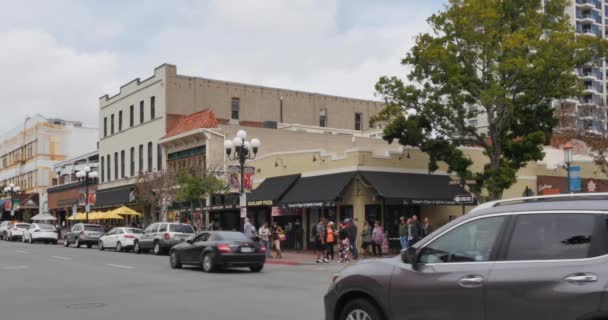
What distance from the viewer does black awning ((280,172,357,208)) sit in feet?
97.6

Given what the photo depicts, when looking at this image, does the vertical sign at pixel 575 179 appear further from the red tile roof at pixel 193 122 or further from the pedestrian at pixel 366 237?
the red tile roof at pixel 193 122

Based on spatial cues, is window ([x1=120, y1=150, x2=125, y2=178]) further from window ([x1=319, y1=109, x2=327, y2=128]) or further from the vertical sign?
the vertical sign

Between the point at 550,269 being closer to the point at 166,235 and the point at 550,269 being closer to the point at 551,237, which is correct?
the point at 551,237

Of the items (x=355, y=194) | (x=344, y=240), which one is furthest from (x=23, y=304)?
(x=355, y=194)

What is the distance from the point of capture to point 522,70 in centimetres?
2681

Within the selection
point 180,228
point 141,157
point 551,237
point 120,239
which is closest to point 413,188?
point 180,228

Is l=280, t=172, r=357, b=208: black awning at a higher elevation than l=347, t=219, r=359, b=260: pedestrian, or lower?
higher

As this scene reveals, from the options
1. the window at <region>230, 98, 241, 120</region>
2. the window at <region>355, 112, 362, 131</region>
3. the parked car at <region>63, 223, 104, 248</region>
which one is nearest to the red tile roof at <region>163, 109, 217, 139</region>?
the window at <region>230, 98, 241, 120</region>

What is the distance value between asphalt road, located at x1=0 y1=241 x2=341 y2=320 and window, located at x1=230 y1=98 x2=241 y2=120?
30548mm

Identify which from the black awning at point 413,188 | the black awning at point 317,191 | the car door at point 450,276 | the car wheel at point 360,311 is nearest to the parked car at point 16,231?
the black awning at point 317,191

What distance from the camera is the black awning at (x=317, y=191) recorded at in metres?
29.8

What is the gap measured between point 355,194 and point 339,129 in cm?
2519

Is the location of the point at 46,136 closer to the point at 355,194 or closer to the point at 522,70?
the point at 355,194

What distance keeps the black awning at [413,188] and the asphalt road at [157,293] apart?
866 cm
